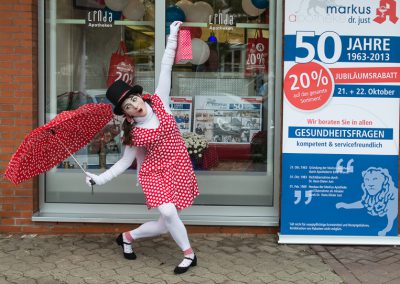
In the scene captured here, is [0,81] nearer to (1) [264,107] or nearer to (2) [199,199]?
(2) [199,199]

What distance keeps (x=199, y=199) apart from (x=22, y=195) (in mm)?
1776

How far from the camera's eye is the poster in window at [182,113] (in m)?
6.30

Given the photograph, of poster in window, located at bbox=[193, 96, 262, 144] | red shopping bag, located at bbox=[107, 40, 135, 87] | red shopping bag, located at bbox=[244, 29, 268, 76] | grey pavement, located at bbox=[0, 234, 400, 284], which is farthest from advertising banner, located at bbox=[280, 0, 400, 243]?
red shopping bag, located at bbox=[107, 40, 135, 87]

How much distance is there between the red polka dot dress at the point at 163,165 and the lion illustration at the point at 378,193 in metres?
1.72

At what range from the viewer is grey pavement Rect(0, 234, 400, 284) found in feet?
15.6

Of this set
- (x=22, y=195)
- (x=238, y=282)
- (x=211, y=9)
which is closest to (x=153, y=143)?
(x=238, y=282)

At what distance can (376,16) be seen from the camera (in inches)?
213

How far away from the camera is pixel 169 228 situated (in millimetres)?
4859

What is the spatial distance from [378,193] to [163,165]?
6.91 feet

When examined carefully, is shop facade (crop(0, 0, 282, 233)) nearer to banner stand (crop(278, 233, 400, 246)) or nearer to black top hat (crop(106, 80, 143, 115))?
banner stand (crop(278, 233, 400, 246))

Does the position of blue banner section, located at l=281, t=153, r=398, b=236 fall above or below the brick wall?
below

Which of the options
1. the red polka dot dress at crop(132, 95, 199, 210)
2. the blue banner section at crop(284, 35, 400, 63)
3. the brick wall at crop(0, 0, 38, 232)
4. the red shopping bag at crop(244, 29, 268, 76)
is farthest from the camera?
the red shopping bag at crop(244, 29, 268, 76)

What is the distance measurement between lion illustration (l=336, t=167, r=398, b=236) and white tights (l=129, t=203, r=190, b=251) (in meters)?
1.72

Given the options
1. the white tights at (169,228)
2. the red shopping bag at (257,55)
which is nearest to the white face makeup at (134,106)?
the white tights at (169,228)
